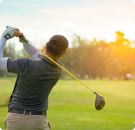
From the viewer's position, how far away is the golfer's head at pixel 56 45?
2816 millimetres

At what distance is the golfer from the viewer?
2.65m

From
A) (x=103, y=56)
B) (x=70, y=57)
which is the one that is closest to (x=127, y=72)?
(x=103, y=56)

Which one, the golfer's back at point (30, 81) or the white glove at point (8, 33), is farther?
the white glove at point (8, 33)

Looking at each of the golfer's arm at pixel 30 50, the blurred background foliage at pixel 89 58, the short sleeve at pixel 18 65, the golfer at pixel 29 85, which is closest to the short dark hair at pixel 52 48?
the golfer at pixel 29 85

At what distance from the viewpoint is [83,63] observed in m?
71.1

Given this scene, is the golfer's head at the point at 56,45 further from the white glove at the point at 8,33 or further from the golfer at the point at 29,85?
the white glove at the point at 8,33

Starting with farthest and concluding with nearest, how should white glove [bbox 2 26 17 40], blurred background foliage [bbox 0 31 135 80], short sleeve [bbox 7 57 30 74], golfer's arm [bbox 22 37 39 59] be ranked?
blurred background foliage [bbox 0 31 135 80] → golfer's arm [bbox 22 37 39 59] → white glove [bbox 2 26 17 40] → short sleeve [bbox 7 57 30 74]

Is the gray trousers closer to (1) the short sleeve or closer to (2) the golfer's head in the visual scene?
→ (1) the short sleeve

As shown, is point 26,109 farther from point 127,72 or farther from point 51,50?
point 127,72

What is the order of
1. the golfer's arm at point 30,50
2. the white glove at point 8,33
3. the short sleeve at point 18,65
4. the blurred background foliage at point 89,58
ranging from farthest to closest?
the blurred background foliage at point 89,58 < the golfer's arm at point 30,50 < the white glove at point 8,33 < the short sleeve at point 18,65

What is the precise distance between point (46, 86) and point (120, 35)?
6066 centimetres

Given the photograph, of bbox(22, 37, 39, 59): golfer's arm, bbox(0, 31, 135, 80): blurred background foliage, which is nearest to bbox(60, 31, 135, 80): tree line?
bbox(0, 31, 135, 80): blurred background foliage

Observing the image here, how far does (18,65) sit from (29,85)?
0.24 m

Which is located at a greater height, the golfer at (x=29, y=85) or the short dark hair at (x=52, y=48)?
the short dark hair at (x=52, y=48)
